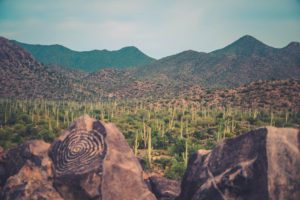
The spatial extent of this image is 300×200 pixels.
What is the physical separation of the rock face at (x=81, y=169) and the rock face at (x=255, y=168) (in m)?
2.26

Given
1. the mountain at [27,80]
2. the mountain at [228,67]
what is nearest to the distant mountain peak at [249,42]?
the mountain at [228,67]

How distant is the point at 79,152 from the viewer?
10.4 meters

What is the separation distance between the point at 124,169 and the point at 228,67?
13462 cm

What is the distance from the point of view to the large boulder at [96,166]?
378 inches

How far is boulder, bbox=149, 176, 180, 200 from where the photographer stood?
12.0 meters

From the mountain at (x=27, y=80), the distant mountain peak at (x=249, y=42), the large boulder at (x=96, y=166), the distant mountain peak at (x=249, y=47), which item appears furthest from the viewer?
the distant mountain peak at (x=249, y=42)

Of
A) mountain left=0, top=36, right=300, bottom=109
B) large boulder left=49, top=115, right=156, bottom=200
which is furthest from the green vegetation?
mountain left=0, top=36, right=300, bottom=109

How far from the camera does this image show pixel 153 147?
34344 millimetres

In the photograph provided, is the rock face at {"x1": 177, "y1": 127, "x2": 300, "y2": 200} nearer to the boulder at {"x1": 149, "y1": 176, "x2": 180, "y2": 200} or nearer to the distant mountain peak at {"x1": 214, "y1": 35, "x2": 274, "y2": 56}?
the boulder at {"x1": 149, "y1": 176, "x2": 180, "y2": 200}

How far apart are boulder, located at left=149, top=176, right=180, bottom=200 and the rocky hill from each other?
4cm

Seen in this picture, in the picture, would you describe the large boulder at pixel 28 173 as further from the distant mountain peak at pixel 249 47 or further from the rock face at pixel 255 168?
the distant mountain peak at pixel 249 47

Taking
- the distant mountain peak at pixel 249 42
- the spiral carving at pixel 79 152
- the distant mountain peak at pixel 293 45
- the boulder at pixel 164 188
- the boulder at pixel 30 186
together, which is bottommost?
the boulder at pixel 164 188

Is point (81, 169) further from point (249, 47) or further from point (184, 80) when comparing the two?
point (249, 47)

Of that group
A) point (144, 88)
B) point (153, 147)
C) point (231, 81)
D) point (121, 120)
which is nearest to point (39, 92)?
point (144, 88)
